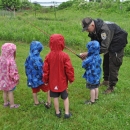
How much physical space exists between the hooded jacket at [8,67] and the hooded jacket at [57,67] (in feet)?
2.18

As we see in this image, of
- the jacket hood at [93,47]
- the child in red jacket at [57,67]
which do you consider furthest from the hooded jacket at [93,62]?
the child in red jacket at [57,67]

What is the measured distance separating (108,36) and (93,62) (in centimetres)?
72

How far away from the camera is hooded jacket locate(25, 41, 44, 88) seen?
442cm

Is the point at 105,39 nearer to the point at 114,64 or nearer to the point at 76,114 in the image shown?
the point at 114,64

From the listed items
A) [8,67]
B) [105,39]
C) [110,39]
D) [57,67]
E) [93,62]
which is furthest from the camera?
[110,39]

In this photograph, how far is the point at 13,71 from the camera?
4.57m

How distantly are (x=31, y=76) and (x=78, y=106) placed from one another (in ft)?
3.76

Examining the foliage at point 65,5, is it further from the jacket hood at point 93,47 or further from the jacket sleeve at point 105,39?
the jacket hood at point 93,47

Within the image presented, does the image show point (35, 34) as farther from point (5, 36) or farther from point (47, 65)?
point (47, 65)

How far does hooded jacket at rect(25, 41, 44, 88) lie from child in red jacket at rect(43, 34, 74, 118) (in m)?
0.24

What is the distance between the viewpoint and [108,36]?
503cm

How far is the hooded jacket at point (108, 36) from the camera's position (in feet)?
16.4

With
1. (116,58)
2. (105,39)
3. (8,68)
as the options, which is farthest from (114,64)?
(8,68)

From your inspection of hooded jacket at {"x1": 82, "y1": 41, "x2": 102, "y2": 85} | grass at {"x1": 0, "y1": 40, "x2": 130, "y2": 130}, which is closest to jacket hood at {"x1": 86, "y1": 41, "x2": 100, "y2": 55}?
hooded jacket at {"x1": 82, "y1": 41, "x2": 102, "y2": 85}
